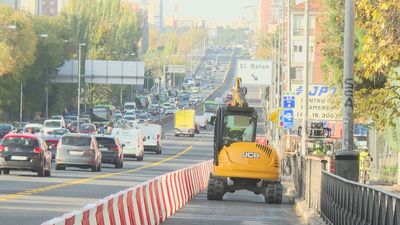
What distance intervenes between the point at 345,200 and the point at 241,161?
15.2 metres

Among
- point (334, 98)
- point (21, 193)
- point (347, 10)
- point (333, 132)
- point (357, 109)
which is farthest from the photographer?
point (333, 132)

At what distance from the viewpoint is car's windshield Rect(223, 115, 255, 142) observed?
3722 cm

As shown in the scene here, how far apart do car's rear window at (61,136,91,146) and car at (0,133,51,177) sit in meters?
6.75

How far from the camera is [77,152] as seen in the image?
51750mm

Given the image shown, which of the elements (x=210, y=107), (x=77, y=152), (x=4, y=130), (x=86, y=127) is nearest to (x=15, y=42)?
(x=86, y=127)

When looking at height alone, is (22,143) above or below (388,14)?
below

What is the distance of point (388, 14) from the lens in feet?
71.5

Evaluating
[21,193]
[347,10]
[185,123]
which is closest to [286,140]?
[21,193]

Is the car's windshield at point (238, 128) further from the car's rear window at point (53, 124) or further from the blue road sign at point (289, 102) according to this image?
the car's rear window at point (53, 124)

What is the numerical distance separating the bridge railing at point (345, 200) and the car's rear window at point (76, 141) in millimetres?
16796

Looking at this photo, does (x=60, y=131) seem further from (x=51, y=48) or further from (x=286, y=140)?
(x=51, y=48)

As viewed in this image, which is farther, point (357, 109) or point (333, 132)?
point (333, 132)

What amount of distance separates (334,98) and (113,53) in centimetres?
11608

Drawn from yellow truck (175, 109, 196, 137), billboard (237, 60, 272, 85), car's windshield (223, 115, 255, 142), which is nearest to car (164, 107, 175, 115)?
yellow truck (175, 109, 196, 137)
